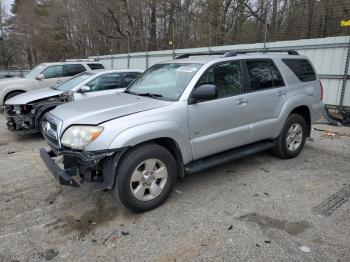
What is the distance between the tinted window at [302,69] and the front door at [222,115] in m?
1.28

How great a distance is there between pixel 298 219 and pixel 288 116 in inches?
86.8

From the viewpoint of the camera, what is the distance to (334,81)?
8.63 meters

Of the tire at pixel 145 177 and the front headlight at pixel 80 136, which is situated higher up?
the front headlight at pixel 80 136

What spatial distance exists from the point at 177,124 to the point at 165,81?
3.11 feet

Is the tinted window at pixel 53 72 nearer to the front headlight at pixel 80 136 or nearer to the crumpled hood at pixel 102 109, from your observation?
the crumpled hood at pixel 102 109

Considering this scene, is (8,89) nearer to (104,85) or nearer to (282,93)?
(104,85)

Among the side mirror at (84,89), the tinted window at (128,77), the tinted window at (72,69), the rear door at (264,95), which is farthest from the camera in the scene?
the tinted window at (72,69)

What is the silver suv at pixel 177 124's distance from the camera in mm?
3193

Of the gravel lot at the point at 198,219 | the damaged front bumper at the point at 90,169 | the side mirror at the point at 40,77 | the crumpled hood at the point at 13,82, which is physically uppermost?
the side mirror at the point at 40,77

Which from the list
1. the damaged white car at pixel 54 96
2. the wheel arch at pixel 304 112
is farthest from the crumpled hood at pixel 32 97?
the wheel arch at pixel 304 112

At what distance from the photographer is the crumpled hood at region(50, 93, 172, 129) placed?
3314 millimetres

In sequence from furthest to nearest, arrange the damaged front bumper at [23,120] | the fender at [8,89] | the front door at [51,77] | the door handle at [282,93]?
the front door at [51,77]
the fender at [8,89]
the damaged front bumper at [23,120]
the door handle at [282,93]

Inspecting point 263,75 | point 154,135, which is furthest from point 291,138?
point 154,135

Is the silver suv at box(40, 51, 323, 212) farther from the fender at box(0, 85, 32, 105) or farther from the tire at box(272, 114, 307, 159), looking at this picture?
the fender at box(0, 85, 32, 105)
